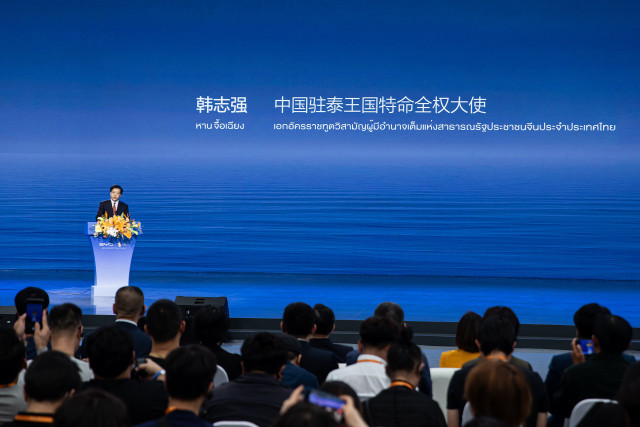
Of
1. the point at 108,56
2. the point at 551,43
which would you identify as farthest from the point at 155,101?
the point at 551,43

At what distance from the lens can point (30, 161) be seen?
10531 mm

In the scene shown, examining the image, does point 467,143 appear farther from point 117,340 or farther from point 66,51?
point 117,340

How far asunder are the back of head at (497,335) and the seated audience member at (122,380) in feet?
4.39

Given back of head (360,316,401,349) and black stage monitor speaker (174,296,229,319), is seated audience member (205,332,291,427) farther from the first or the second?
black stage monitor speaker (174,296,229,319)

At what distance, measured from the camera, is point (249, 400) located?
8.74ft

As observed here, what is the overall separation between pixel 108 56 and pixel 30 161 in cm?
180

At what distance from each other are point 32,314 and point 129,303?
466 millimetres

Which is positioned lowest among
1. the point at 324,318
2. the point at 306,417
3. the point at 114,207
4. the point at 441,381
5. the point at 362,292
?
the point at 362,292

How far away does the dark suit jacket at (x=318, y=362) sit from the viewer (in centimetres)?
367

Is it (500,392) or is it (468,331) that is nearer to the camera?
(500,392)

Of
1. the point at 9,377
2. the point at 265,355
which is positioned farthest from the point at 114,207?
the point at 265,355

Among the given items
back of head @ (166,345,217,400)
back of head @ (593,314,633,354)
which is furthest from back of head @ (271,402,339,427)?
back of head @ (593,314,633,354)

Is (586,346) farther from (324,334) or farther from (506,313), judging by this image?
(324,334)

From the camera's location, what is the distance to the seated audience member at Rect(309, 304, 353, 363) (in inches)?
157
